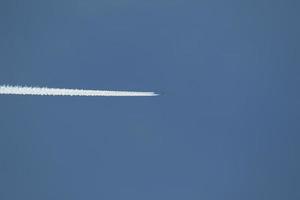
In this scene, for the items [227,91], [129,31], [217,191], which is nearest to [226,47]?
[227,91]

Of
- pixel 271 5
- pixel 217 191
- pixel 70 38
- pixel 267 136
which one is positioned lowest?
pixel 217 191

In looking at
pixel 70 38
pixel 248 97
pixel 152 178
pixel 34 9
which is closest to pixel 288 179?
pixel 248 97

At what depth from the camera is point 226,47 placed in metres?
1.17

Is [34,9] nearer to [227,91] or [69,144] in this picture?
[69,144]

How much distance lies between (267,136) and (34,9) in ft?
2.40

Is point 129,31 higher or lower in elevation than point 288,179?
higher

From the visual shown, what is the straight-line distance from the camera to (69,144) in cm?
111

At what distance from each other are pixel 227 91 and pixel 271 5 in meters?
0.27

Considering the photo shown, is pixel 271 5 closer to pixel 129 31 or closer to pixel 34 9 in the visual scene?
pixel 129 31

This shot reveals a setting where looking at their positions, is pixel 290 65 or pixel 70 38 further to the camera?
pixel 290 65

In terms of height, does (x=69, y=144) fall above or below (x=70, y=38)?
below

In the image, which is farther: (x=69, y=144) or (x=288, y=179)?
(x=288, y=179)

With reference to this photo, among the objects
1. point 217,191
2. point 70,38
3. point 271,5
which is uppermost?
point 271,5

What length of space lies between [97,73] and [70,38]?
115mm
